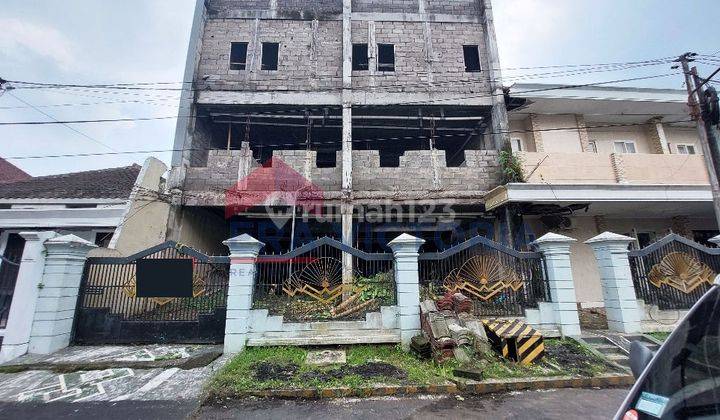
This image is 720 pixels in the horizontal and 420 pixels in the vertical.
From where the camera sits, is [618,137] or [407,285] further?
[618,137]

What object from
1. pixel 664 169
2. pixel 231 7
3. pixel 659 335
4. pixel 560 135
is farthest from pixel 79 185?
pixel 664 169

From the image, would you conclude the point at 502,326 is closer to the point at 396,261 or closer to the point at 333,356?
the point at 396,261

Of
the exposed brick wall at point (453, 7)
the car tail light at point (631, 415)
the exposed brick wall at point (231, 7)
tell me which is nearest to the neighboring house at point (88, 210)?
the exposed brick wall at point (231, 7)

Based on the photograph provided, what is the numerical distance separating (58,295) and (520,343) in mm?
8287

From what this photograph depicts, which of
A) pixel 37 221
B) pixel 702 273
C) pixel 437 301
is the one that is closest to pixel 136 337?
pixel 437 301

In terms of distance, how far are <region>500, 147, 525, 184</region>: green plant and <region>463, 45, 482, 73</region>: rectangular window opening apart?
3584 mm

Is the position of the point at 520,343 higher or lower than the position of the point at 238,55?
lower

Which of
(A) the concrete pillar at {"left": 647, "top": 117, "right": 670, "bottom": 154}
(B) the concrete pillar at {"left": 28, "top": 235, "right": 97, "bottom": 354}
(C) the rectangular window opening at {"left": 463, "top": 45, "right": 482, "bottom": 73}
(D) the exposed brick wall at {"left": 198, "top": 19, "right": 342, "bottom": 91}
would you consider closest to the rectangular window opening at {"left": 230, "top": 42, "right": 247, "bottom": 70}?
(D) the exposed brick wall at {"left": 198, "top": 19, "right": 342, "bottom": 91}

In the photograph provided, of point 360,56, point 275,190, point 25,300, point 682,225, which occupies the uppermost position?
point 360,56

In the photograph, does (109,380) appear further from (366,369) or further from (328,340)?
(366,369)

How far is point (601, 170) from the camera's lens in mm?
9469

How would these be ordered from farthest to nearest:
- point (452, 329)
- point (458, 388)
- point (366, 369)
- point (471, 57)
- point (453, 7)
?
point (453, 7)
point (471, 57)
point (452, 329)
point (366, 369)
point (458, 388)

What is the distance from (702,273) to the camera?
711 centimetres

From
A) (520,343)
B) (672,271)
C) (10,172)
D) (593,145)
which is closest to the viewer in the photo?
(520,343)
